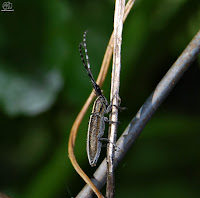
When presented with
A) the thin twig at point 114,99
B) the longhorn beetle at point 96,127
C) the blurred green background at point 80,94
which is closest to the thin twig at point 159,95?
the thin twig at point 114,99

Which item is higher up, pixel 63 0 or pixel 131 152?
pixel 63 0

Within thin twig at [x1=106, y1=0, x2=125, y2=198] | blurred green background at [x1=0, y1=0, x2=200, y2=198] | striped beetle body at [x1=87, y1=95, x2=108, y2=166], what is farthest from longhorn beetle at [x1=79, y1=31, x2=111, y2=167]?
thin twig at [x1=106, y1=0, x2=125, y2=198]

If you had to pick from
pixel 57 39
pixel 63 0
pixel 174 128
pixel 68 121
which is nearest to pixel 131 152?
pixel 174 128

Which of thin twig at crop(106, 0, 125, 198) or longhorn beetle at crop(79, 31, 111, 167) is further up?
thin twig at crop(106, 0, 125, 198)

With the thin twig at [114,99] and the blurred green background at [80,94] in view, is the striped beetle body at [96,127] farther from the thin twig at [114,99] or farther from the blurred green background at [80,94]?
the thin twig at [114,99]

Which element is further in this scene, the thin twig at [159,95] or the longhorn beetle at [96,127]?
the longhorn beetle at [96,127]

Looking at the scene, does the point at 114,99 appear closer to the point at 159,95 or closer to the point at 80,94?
the point at 159,95

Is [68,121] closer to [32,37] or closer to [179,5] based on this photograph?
[32,37]

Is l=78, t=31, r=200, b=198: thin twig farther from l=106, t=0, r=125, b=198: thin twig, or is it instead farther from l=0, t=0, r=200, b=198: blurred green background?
l=0, t=0, r=200, b=198: blurred green background
